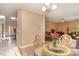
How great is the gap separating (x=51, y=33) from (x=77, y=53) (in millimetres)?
729

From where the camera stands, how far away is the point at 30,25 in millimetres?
2797

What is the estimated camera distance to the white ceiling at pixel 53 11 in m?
2.53

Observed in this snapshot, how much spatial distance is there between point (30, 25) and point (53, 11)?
0.63 metres

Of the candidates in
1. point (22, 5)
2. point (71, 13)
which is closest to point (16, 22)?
point (22, 5)

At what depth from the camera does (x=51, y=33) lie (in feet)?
9.10

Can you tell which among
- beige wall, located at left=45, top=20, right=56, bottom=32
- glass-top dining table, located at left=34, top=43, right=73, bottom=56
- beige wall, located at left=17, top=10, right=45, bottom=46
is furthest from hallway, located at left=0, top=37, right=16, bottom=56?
beige wall, located at left=45, top=20, right=56, bottom=32

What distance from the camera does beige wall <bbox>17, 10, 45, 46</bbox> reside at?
273 centimetres

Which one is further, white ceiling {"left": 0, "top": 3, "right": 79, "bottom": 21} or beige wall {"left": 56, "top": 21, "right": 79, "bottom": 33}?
beige wall {"left": 56, "top": 21, "right": 79, "bottom": 33}

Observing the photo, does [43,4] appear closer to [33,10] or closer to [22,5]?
[33,10]

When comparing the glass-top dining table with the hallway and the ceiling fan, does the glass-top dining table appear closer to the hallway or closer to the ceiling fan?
the hallway

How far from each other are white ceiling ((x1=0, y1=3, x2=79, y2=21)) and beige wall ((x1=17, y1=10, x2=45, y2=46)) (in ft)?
0.44

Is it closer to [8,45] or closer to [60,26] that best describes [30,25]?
[60,26]

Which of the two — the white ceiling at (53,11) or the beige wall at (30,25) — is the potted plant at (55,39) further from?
the white ceiling at (53,11)

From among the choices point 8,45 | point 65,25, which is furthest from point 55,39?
point 8,45
